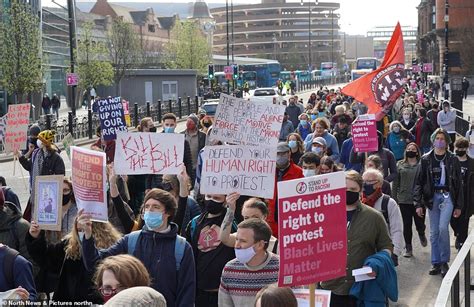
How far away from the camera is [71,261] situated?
21.3 ft

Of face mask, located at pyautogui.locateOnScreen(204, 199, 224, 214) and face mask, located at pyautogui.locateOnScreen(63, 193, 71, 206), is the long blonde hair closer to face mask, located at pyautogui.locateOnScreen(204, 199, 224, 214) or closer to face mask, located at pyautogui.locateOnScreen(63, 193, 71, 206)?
face mask, located at pyautogui.locateOnScreen(204, 199, 224, 214)

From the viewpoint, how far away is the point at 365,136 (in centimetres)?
1267

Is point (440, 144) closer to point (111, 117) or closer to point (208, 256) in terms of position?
point (208, 256)

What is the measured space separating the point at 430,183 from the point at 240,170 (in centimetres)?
359

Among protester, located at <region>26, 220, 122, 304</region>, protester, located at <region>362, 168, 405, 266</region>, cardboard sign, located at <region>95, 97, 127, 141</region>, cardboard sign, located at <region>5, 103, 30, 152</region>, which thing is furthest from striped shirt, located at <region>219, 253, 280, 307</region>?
cardboard sign, located at <region>5, 103, 30, 152</region>

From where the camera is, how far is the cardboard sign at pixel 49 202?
6816mm

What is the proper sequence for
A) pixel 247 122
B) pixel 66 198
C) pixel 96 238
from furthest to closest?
1. pixel 247 122
2. pixel 66 198
3. pixel 96 238

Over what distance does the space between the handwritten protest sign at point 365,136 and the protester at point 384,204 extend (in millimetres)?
3736

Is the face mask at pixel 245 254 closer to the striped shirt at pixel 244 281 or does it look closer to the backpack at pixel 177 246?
the striped shirt at pixel 244 281

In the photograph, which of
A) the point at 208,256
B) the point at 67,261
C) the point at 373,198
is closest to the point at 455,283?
the point at 208,256

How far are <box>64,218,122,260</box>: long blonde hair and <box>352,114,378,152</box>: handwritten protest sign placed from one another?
6450 millimetres

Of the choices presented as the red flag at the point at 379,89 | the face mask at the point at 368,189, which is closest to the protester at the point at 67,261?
the face mask at the point at 368,189

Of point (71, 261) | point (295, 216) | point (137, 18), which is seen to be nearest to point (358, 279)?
point (295, 216)

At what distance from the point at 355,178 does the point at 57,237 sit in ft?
7.52
